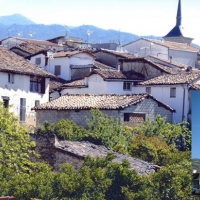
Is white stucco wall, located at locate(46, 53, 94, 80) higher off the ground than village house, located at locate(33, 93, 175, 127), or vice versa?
white stucco wall, located at locate(46, 53, 94, 80)

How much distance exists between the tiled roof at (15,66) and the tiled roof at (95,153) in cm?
509

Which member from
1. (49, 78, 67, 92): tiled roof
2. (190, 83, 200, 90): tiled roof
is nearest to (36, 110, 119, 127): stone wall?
(190, 83, 200, 90): tiled roof

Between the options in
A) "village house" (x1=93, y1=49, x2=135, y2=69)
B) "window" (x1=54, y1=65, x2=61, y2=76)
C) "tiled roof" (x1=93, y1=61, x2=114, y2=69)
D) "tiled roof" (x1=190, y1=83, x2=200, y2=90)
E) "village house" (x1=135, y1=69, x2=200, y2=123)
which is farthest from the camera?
"village house" (x1=93, y1=49, x2=135, y2=69)

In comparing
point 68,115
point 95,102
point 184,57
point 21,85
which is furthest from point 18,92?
point 184,57

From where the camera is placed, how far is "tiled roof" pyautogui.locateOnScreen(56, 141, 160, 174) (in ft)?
28.9

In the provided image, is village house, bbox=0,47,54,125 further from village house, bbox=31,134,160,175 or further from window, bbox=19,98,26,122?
village house, bbox=31,134,160,175

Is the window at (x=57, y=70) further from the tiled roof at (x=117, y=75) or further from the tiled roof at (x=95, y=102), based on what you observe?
the tiled roof at (x=95, y=102)

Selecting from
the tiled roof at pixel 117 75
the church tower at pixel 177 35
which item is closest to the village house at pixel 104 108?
the tiled roof at pixel 117 75

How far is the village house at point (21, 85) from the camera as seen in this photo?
Result: 14.8m

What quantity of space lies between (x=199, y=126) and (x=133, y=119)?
803cm

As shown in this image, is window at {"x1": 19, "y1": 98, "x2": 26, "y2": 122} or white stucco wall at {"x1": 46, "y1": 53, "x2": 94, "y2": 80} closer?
window at {"x1": 19, "y1": 98, "x2": 26, "y2": 122}

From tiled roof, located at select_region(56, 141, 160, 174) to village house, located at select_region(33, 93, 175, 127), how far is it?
3071 mm

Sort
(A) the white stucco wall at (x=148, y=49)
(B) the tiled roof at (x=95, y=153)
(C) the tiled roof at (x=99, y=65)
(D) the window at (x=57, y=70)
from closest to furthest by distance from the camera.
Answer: (B) the tiled roof at (x=95, y=153)
(C) the tiled roof at (x=99, y=65)
(D) the window at (x=57, y=70)
(A) the white stucco wall at (x=148, y=49)

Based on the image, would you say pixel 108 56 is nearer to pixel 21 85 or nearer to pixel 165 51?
pixel 165 51
